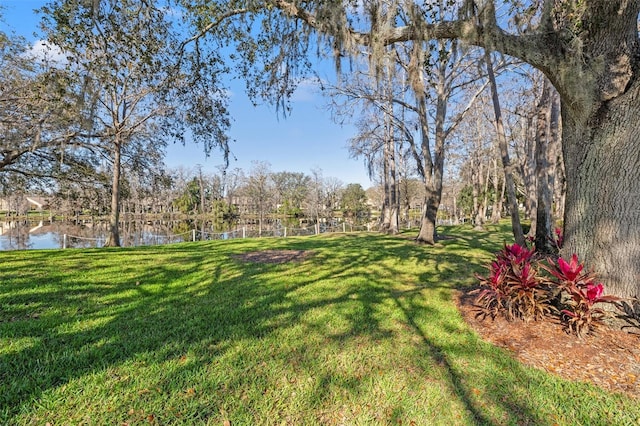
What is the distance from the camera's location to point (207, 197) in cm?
5125

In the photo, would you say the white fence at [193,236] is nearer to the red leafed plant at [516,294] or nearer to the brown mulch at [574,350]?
the red leafed plant at [516,294]

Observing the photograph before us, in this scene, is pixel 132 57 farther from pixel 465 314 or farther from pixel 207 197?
pixel 207 197

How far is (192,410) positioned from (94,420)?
568mm

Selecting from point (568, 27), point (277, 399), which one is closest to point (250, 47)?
point (568, 27)

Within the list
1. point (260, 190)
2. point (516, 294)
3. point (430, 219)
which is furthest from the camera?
point (260, 190)

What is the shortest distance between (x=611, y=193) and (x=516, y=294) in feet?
4.70

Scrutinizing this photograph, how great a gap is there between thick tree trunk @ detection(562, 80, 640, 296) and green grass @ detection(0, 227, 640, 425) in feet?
5.02

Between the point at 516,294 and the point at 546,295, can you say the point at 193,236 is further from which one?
the point at 546,295

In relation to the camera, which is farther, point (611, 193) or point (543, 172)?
point (543, 172)

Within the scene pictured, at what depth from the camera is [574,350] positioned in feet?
9.09

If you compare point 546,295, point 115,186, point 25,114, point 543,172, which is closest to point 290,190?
point 115,186

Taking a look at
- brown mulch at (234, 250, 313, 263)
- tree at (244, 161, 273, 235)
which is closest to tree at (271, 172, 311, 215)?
tree at (244, 161, 273, 235)

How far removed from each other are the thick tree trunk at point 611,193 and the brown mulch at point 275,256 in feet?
17.6

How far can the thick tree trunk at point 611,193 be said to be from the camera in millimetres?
2975
